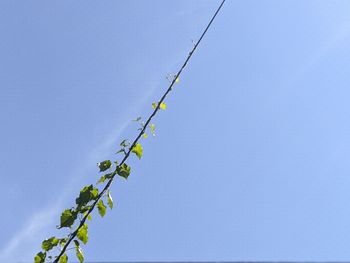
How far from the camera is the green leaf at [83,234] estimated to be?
4.45 meters

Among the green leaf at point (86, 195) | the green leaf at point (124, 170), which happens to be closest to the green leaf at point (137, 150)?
→ the green leaf at point (124, 170)

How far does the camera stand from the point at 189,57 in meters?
4.60

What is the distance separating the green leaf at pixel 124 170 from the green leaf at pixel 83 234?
1.85 feet

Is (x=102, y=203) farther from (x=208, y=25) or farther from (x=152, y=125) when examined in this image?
(x=208, y=25)

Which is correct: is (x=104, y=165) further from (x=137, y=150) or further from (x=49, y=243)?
(x=49, y=243)

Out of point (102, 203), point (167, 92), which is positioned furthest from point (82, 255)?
point (167, 92)

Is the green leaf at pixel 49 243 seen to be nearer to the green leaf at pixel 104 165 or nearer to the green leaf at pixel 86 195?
the green leaf at pixel 86 195

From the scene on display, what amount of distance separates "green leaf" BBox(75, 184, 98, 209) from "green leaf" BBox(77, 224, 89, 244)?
0.64 feet

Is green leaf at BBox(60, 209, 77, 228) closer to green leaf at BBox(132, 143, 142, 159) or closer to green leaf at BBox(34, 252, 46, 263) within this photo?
green leaf at BBox(34, 252, 46, 263)

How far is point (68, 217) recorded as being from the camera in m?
4.39

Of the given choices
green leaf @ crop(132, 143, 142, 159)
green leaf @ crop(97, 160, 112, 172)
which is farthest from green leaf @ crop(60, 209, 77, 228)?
green leaf @ crop(132, 143, 142, 159)

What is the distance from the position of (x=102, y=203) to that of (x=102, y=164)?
1.21ft

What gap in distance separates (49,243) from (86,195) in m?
0.55

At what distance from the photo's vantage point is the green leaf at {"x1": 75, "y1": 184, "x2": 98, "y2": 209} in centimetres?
446
